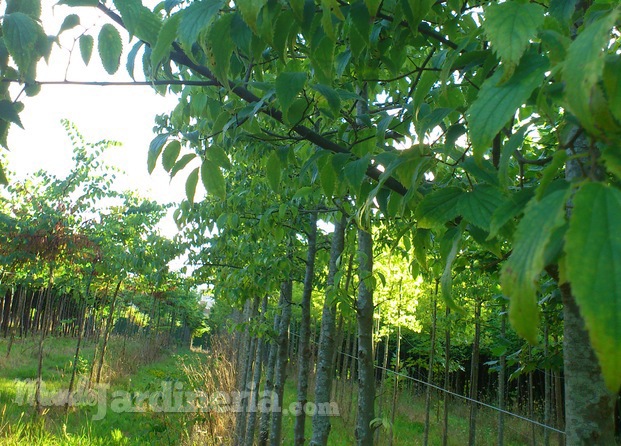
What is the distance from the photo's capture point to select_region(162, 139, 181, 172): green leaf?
996mm

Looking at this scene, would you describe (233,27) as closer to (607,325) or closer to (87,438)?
(607,325)

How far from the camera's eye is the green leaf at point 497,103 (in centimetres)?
48

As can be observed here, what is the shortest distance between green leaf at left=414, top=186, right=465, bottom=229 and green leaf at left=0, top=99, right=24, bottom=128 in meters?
Answer: 0.87

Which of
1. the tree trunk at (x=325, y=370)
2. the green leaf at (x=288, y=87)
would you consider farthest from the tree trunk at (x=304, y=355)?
the green leaf at (x=288, y=87)

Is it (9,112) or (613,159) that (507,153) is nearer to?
(613,159)

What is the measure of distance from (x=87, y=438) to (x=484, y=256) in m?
6.53

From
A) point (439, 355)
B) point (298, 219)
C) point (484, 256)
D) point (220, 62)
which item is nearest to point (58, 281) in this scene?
point (439, 355)

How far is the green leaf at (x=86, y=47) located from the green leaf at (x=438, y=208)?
793 mm

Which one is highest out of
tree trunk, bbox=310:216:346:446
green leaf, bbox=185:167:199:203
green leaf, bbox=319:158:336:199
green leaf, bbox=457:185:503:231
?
green leaf, bbox=319:158:336:199

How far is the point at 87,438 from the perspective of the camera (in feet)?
21.9

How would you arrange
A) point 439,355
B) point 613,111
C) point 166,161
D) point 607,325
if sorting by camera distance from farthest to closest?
point 439,355 < point 166,161 < point 613,111 < point 607,325

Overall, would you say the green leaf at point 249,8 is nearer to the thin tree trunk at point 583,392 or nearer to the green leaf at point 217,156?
the green leaf at point 217,156

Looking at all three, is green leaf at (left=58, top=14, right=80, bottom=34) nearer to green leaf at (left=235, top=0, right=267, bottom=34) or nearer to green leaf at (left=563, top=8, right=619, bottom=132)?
green leaf at (left=235, top=0, right=267, bottom=34)

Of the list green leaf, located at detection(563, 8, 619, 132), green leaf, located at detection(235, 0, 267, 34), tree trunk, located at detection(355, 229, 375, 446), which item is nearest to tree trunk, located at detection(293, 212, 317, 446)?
tree trunk, located at detection(355, 229, 375, 446)
